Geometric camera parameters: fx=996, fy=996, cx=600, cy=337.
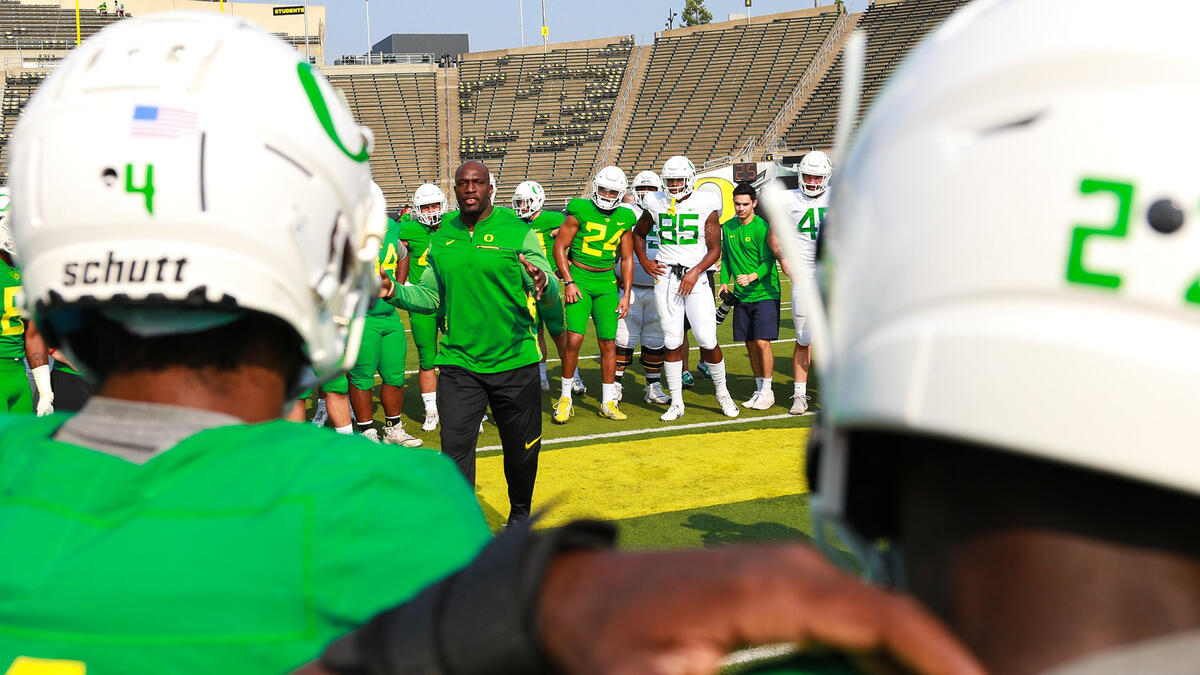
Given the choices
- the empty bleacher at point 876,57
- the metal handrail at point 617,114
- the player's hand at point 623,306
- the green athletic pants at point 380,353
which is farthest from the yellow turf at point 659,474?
the metal handrail at point 617,114

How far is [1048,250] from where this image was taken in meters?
0.85

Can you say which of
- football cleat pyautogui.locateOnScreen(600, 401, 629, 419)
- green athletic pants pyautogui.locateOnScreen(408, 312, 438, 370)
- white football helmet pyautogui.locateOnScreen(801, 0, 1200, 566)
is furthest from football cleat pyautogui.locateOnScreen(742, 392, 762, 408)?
white football helmet pyautogui.locateOnScreen(801, 0, 1200, 566)

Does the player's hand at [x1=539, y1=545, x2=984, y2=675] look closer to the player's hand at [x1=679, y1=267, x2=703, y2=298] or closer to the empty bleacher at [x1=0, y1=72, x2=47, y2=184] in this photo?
the player's hand at [x1=679, y1=267, x2=703, y2=298]

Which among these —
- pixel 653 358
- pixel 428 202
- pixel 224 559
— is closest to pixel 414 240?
pixel 428 202

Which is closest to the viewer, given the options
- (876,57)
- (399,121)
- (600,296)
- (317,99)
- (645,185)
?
(317,99)

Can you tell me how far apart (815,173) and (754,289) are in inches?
46.9

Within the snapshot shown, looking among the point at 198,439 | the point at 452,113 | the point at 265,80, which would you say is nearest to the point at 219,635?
the point at 198,439

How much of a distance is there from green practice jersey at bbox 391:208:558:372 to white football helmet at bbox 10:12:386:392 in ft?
13.5

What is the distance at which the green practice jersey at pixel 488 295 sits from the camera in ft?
18.8

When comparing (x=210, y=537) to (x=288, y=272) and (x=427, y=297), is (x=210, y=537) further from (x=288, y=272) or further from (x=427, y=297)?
(x=427, y=297)

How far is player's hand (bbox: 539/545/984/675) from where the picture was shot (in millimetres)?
733

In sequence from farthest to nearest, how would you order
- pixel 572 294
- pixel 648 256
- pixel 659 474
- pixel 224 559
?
pixel 648 256
pixel 572 294
pixel 659 474
pixel 224 559

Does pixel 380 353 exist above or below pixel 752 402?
above

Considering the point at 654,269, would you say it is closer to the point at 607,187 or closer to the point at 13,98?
the point at 607,187
